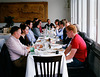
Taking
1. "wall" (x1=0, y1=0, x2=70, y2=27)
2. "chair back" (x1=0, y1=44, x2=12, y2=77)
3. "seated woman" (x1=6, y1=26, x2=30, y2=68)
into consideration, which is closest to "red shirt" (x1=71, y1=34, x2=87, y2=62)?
"seated woman" (x1=6, y1=26, x2=30, y2=68)

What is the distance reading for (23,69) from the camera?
3359 mm

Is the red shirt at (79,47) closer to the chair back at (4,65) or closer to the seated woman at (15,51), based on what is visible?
the seated woman at (15,51)

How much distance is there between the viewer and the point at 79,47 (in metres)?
3.21

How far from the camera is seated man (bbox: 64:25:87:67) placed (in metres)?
3.09

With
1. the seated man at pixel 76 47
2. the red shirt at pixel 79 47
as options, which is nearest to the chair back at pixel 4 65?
the seated man at pixel 76 47

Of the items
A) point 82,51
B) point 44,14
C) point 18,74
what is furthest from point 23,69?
point 44,14

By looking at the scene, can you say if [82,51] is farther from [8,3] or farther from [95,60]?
[8,3]

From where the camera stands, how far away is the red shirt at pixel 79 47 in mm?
3100

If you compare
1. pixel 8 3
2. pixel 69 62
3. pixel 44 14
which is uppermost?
pixel 8 3

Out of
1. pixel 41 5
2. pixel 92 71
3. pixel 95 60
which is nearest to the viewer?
pixel 95 60

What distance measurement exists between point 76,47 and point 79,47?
0.15 meters

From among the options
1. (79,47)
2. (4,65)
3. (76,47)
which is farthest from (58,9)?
(4,65)

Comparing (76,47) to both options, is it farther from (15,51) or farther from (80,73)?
(15,51)

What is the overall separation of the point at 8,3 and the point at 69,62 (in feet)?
28.6
